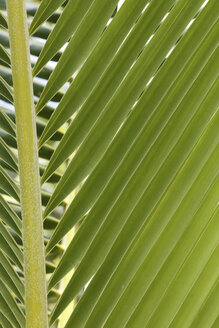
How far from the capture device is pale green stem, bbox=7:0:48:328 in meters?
0.46

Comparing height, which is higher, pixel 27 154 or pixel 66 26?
pixel 66 26

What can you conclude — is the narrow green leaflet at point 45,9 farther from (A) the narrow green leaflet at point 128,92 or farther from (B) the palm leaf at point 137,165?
(A) the narrow green leaflet at point 128,92

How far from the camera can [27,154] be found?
468 millimetres

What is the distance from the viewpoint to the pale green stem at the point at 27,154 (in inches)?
18.1

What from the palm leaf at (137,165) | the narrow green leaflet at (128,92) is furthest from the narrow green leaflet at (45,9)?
the narrow green leaflet at (128,92)

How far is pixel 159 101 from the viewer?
0.44m

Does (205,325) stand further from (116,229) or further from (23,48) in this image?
(23,48)

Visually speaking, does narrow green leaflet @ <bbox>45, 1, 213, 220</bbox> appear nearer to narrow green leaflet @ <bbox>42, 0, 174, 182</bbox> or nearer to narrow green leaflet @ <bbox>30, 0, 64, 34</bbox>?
narrow green leaflet @ <bbox>42, 0, 174, 182</bbox>

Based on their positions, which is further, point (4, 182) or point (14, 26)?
point (4, 182)

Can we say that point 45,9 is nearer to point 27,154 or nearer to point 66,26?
point 66,26

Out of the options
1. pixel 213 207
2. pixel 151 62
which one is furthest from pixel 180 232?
pixel 151 62

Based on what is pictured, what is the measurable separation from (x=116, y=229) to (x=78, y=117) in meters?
0.12

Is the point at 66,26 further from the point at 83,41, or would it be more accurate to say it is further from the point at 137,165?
the point at 137,165

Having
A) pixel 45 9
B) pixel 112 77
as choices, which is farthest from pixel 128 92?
pixel 45 9
